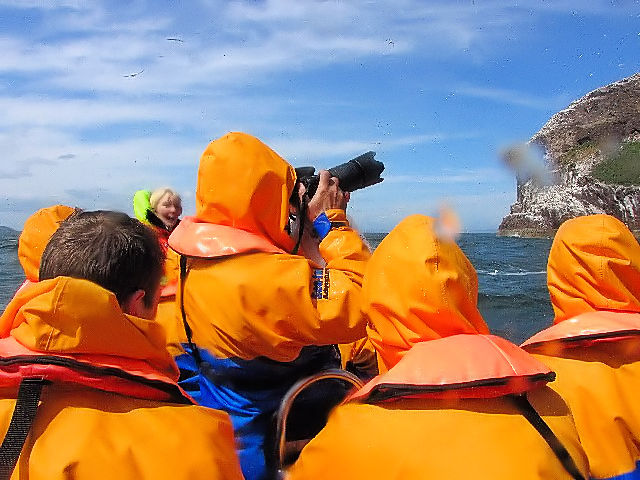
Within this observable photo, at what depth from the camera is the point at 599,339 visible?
266 centimetres

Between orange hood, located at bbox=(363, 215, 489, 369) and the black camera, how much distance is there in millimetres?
1795

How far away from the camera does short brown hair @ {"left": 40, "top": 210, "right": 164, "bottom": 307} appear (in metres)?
1.76

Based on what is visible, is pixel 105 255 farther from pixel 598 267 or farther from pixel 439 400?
pixel 598 267

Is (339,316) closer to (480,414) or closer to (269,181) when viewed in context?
(269,181)

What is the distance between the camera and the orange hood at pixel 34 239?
4.20 meters

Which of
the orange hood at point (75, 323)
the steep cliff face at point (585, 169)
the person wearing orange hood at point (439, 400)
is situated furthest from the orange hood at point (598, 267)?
the steep cliff face at point (585, 169)

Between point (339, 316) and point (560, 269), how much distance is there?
3.48 feet

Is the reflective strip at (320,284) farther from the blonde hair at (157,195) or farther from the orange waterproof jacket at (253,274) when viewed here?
the blonde hair at (157,195)

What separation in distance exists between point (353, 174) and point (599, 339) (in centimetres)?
175

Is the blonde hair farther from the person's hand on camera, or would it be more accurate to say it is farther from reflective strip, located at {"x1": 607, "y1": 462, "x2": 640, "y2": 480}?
reflective strip, located at {"x1": 607, "y1": 462, "x2": 640, "y2": 480}

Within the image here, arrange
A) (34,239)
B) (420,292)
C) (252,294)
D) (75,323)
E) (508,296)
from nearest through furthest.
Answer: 1. (75,323)
2. (420,292)
3. (252,294)
4. (34,239)
5. (508,296)

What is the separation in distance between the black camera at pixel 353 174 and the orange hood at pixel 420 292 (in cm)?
180

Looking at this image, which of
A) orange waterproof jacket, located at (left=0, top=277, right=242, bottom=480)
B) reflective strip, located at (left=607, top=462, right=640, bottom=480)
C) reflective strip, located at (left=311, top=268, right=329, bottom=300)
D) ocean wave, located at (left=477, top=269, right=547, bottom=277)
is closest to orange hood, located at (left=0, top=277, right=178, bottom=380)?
orange waterproof jacket, located at (left=0, top=277, right=242, bottom=480)

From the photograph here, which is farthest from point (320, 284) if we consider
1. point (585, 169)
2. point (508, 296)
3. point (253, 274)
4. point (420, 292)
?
point (585, 169)
